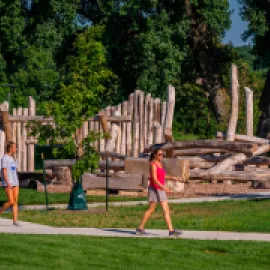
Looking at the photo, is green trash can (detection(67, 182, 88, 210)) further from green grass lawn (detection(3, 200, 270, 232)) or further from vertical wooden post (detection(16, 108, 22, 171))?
vertical wooden post (detection(16, 108, 22, 171))

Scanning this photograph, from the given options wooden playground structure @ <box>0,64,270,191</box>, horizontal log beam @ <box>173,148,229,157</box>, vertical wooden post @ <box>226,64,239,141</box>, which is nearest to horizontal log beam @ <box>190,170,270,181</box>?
wooden playground structure @ <box>0,64,270,191</box>

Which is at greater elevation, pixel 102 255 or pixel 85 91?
pixel 85 91

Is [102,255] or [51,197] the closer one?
[102,255]

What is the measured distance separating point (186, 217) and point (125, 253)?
18.6 feet

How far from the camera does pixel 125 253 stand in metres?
15.2

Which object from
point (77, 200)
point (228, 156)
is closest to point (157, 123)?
point (228, 156)

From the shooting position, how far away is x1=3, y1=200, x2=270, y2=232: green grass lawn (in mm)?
19312

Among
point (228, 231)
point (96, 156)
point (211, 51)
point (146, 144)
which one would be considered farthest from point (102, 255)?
point (211, 51)

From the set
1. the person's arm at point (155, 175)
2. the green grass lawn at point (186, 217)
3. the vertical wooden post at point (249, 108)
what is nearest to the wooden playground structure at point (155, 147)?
the vertical wooden post at point (249, 108)

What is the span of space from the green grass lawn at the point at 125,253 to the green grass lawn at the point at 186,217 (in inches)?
99.0

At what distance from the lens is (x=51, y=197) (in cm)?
2583

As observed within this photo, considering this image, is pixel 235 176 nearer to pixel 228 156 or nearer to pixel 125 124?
pixel 228 156

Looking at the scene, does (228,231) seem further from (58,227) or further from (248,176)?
(248,176)

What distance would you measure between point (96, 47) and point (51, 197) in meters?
4.46
